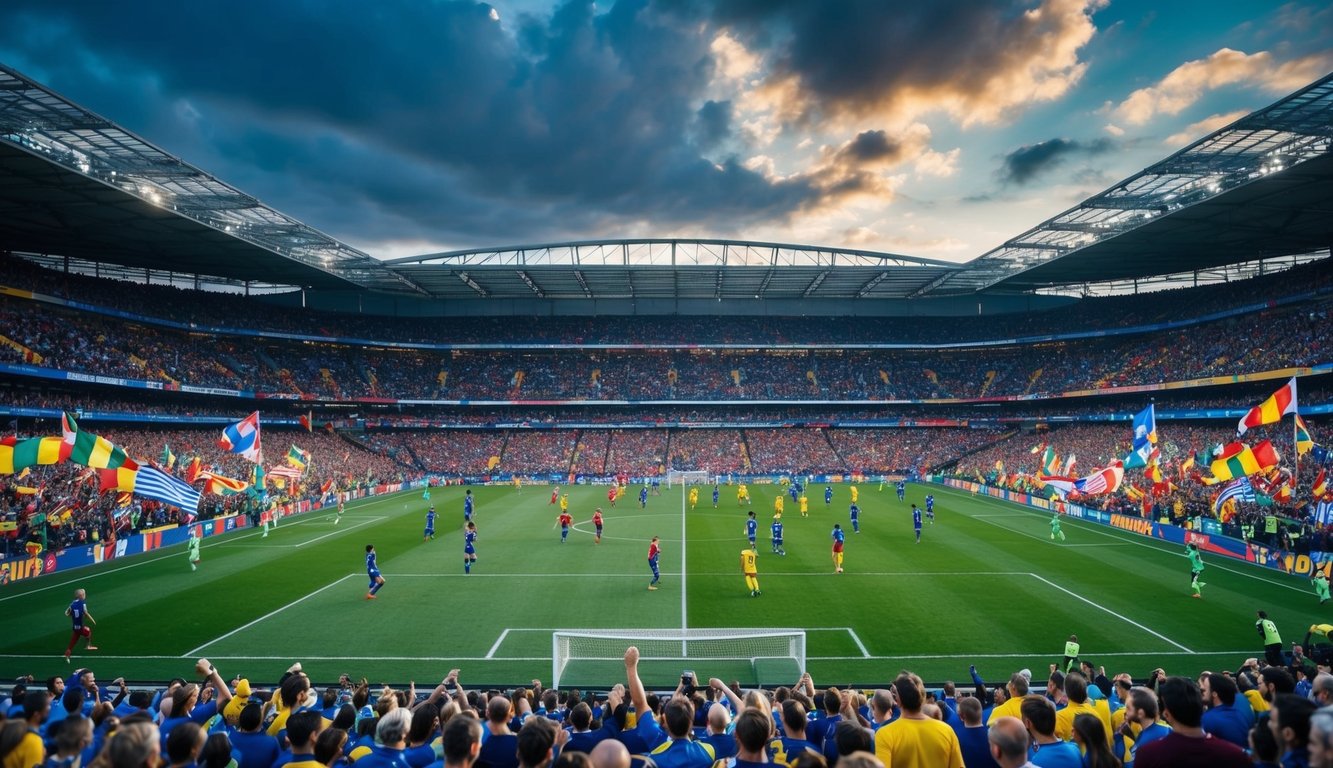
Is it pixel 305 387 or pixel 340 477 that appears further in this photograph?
pixel 305 387

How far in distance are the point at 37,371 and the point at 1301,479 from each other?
6235cm

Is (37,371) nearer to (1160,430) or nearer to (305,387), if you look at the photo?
(305,387)

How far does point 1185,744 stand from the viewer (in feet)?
13.5

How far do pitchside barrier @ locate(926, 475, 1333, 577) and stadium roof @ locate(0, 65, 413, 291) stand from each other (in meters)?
40.6

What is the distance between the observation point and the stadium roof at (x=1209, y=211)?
1029 inches

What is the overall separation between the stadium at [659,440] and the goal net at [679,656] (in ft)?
0.31

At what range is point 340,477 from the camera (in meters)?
47.9

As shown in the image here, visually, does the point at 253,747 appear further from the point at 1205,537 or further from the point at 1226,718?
the point at 1205,537

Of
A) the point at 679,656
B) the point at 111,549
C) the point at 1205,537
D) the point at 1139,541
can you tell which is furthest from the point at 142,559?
the point at 1205,537

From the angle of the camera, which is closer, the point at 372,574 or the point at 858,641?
the point at 858,641

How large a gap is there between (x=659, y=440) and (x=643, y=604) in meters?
45.3

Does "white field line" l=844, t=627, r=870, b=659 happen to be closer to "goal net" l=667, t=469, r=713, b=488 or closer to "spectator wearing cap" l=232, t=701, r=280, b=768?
"spectator wearing cap" l=232, t=701, r=280, b=768

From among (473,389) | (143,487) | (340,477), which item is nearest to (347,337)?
(473,389)

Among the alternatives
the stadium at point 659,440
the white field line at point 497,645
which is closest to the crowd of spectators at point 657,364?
the stadium at point 659,440
